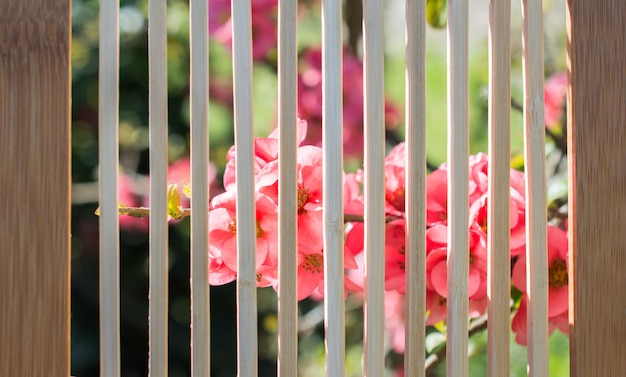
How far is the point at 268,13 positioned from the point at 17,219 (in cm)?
64

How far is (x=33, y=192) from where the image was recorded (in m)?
0.61

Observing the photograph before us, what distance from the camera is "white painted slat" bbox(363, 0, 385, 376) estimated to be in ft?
2.16

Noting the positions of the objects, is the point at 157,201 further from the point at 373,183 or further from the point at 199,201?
the point at 373,183

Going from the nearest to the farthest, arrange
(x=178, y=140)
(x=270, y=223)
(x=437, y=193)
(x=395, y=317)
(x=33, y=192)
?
1. (x=33, y=192)
2. (x=270, y=223)
3. (x=437, y=193)
4. (x=395, y=317)
5. (x=178, y=140)

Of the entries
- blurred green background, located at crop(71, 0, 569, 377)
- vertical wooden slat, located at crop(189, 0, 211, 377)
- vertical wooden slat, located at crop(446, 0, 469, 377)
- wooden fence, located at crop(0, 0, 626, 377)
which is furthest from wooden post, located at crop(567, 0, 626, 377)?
blurred green background, located at crop(71, 0, 569, 377)

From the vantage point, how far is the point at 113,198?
24.2 inches

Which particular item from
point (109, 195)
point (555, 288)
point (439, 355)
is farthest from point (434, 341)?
point (109, 195)

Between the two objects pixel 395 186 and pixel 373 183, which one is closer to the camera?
pixel 373 183

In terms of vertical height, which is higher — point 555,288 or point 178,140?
point 178,140

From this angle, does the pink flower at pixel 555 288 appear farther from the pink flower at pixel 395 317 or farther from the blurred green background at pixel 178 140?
the blurred green background at pixel 178 140

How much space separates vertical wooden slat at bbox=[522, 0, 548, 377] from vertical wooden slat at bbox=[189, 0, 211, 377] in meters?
0.28

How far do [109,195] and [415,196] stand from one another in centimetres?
24

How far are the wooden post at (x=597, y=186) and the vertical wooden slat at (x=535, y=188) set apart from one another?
0.03 metres

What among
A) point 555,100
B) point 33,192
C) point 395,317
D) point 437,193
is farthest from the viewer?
point 555,100
